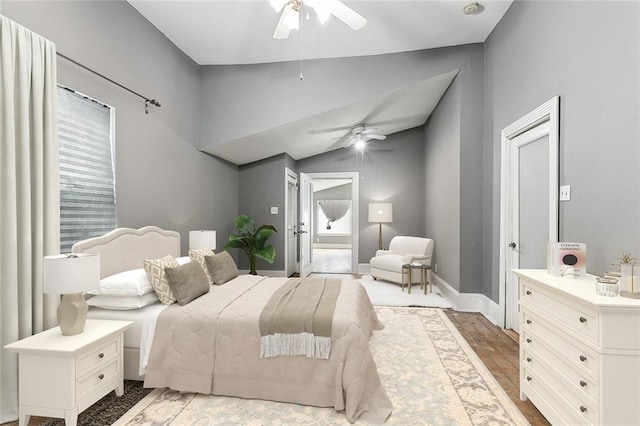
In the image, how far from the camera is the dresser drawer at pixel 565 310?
4.60ft

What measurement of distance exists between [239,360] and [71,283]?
1120mm

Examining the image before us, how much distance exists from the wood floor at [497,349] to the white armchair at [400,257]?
4.26ft

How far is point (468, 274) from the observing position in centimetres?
394

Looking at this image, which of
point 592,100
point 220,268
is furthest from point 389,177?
point 592,100

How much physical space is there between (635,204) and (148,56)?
421 centimetres

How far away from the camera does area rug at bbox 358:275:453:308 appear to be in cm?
422

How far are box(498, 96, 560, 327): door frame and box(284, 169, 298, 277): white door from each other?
3.56 m

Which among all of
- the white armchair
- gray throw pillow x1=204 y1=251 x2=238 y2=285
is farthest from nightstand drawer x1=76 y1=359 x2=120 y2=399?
the white armchair

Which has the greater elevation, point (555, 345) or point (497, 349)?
point (555, 345)

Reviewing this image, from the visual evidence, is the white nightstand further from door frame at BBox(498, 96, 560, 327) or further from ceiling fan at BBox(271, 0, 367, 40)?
door frame at BBox(498, 96, 560, 327)

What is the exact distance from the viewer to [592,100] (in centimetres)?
202

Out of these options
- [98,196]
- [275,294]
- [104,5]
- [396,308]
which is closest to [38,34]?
[104,5]

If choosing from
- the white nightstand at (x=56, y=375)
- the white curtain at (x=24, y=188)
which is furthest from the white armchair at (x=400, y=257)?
the white curtain at (x=24, y=188)

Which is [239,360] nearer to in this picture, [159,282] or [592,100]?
[159,282]
